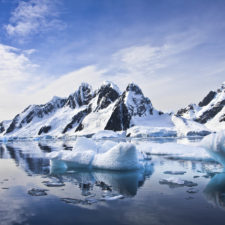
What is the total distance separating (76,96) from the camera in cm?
16788

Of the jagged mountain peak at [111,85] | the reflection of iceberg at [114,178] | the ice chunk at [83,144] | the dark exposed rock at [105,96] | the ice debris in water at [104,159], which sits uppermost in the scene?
the jagged mountain peak at [111,85]

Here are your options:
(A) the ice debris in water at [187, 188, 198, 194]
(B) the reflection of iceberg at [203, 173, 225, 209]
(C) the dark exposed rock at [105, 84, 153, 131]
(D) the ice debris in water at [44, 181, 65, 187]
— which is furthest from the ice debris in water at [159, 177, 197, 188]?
(C) the dark exposed rock at [105, 84, 153, 131]

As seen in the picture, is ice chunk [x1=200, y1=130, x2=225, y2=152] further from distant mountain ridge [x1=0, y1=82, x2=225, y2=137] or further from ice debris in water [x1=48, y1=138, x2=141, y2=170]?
distant mountain ridge [x1=0, y1=82, x2=225, y2=137]

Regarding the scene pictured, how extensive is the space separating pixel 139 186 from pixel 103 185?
167 cm

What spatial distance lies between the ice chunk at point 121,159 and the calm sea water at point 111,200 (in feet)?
5.71

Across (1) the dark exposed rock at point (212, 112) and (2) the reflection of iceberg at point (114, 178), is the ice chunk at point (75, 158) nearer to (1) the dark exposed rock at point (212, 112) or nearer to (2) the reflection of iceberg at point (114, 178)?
(2) the reflection of iceberg at point (114, 178)

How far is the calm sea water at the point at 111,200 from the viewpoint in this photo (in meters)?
7.21

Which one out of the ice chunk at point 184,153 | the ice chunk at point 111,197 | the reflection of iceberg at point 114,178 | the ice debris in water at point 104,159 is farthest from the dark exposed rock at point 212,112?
the ice chunk at point 111,197

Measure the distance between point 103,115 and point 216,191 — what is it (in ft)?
392

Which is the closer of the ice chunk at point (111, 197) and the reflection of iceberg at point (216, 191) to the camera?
the reflection of iceberg at point (216, 191)

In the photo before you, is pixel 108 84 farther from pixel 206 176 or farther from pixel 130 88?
pixel 206 176

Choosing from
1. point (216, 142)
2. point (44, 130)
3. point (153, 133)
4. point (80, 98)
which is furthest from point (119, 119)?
point (216, 142)

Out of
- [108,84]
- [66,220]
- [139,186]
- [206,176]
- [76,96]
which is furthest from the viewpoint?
[76,96]

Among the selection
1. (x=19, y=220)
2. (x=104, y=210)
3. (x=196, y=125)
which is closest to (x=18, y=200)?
(x=19, y=220)
